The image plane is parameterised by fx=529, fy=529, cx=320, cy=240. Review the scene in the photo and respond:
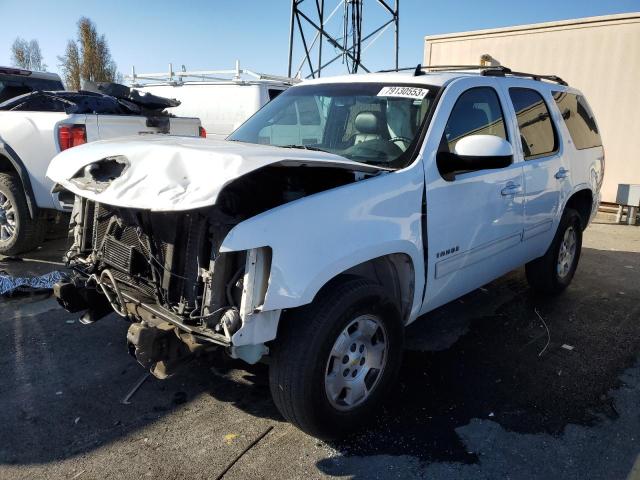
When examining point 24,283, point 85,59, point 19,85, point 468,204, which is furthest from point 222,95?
point 85,59

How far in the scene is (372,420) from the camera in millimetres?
3047

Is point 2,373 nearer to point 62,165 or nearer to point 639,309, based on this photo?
point 62,165

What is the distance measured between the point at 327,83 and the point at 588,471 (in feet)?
10.0

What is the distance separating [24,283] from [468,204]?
402 cm

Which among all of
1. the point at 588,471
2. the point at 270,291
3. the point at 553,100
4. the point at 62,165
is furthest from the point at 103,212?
the point at 553,100

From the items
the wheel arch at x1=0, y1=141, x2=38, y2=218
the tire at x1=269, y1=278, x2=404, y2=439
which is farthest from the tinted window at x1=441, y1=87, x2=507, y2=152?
the wheel arch at x1=0, y1=141, x2=38, y2=218

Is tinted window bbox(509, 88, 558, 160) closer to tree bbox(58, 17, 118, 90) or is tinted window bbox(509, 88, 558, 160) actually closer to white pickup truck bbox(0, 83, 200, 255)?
white pickup truck bbox(0, 83, 200, 255)

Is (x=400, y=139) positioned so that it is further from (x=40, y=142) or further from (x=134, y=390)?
(x=40, y=142)

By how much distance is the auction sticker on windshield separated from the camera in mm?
3479

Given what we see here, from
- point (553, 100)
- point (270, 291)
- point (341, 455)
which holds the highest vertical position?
point (553, 100)

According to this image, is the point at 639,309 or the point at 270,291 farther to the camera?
the point at 639,309

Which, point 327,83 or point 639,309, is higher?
point 327,83

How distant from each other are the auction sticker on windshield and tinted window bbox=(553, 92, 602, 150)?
6.41 ft

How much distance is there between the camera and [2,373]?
3.47m
